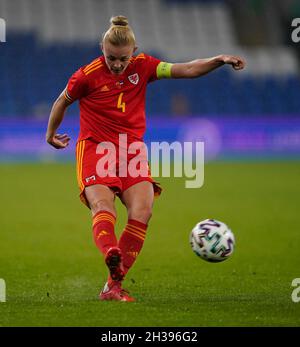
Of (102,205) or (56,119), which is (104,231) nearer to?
(102,205)

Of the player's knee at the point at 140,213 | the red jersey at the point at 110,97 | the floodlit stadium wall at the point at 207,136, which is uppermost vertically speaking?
the floodlit stadium wall at the point at 207,136

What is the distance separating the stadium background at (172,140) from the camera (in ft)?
24.8

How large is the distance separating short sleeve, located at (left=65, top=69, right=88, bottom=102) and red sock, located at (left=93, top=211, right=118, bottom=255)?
97cm

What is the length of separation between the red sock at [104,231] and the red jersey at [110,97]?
0.66 m

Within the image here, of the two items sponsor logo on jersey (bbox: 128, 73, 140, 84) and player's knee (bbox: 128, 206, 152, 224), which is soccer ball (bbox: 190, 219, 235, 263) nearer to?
player's knee (bbox: 128, 206, 152, 224)

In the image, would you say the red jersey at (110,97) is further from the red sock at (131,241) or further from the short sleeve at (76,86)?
the red sock at (131,241)

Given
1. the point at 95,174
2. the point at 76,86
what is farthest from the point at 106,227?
the point at 76,86

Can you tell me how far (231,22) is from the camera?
111 feet

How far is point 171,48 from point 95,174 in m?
25.6

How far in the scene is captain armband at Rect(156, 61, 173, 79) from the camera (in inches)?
269

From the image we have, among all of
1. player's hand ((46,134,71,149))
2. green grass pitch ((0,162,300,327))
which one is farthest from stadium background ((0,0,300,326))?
player's hand ((46,134,71,149))

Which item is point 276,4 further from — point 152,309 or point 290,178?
point 152,309

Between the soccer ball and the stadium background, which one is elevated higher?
the stadium background

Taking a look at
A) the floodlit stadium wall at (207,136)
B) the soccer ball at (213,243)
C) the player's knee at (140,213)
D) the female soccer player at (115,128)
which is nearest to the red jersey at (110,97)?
the female soccer player at (115,128)
